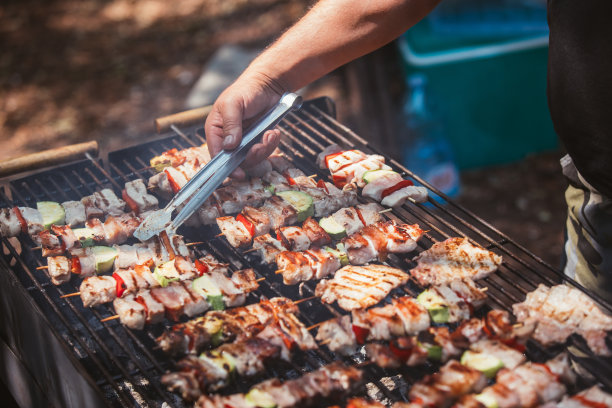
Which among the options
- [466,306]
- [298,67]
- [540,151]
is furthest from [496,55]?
[466,306]

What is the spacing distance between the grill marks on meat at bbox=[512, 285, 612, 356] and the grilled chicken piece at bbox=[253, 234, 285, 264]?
4.16ft

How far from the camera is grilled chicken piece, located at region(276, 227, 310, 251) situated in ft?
11.6

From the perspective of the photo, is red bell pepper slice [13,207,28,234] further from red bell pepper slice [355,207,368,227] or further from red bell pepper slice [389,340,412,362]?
red bell pepper slice [389,340,412,362]

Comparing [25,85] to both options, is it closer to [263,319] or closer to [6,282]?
[6,282]

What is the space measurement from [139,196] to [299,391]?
1791 millimetres

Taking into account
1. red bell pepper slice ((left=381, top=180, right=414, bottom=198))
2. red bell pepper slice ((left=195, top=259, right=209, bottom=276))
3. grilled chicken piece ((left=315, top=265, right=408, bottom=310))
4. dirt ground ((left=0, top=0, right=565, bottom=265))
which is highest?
dirt ground ((left=0, top=0, right=565, bottom=265))

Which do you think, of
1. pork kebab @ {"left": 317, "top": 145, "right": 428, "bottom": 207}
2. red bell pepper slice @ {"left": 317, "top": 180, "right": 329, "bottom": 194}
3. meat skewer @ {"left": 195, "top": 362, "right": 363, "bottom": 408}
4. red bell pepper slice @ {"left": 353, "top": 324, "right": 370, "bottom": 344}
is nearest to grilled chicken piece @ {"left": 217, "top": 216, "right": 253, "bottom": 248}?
red bell pepper slice @ {"left": 317, "top": 180, "right": 329, "bottom": 194}

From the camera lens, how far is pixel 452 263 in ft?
10.7

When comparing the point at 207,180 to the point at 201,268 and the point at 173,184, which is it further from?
the point at 201,268

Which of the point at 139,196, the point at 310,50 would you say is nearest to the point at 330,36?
the point at 310,50

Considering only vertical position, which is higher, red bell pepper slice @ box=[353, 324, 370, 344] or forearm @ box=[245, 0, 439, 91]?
forearm @ box=[245, 0, 439, 91]

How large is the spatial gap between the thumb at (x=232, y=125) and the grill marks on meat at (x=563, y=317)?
1780 mm

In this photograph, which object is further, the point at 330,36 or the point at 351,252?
the point at 330,36

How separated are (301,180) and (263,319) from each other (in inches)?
50.0
